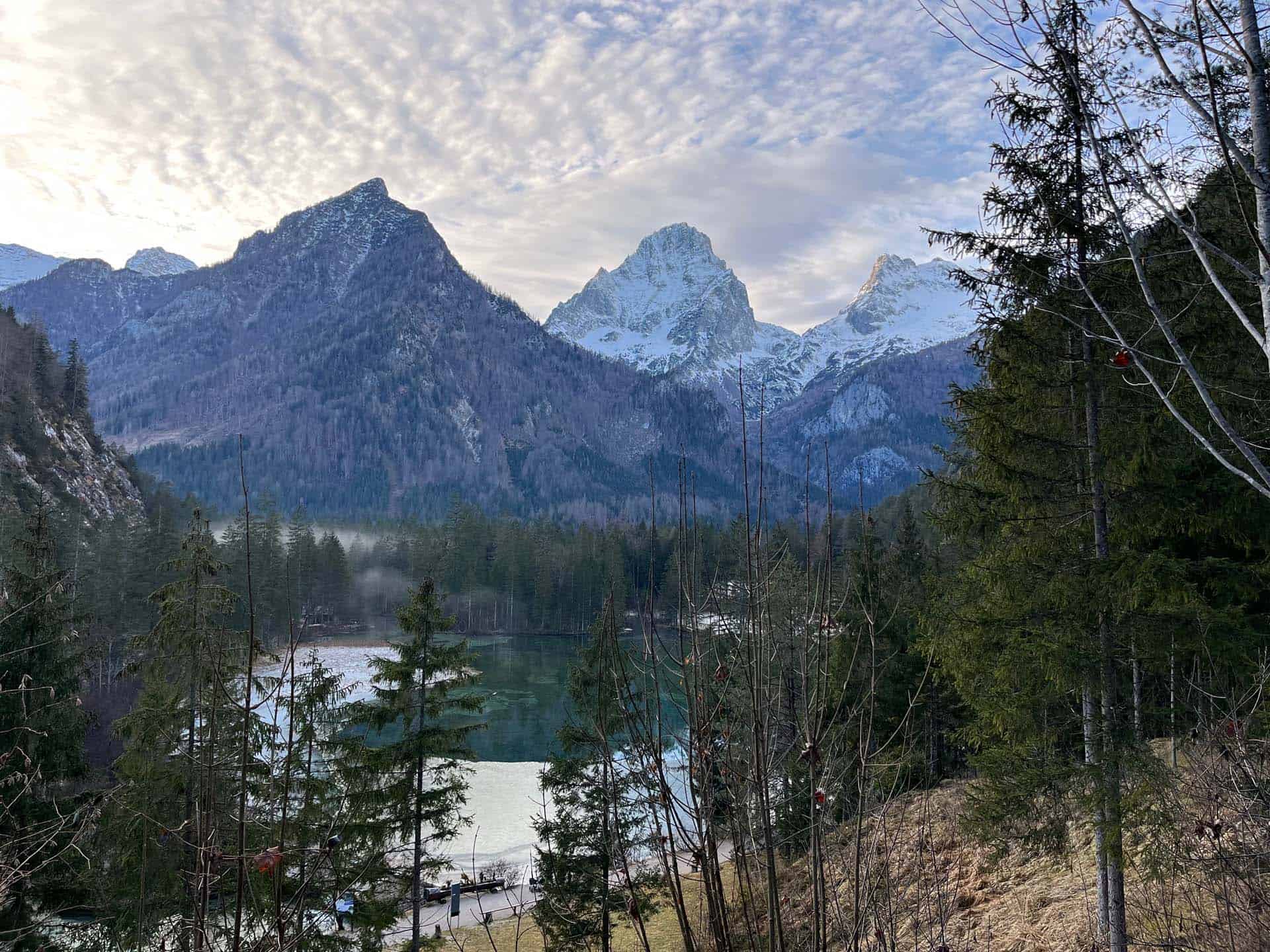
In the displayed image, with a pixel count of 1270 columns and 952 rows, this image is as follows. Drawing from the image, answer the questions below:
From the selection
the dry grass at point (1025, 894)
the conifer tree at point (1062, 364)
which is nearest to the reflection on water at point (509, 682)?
the dry grass at point (1025, 894)

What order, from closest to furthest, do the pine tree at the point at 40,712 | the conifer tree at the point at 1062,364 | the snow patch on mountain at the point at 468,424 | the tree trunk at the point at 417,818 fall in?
1. the conifer tree at the point at 1062,364
2. the pine tree at the point at 40,712
3. the tree trunk at the point at 417,818
4. the snow patch on mountain at the point at 468,424

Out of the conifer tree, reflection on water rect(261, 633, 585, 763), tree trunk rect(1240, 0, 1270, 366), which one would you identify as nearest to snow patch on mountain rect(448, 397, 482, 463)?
reflection on water rect(261, 633, 585, 763)

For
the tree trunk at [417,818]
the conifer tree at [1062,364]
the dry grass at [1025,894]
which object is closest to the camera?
the dry grass at [1025,894]

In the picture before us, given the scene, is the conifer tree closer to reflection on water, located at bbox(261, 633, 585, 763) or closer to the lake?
the lake

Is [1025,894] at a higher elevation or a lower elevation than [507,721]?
higher

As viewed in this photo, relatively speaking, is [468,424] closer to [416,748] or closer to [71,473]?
[71,473]

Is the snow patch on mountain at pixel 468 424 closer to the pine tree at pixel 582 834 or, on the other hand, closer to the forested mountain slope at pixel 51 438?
the forested mountain slope at pixel 51 438

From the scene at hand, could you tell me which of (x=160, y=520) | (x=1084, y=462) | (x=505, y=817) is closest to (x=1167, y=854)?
(x=1084, y=462)

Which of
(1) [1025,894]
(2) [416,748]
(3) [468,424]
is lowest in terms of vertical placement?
(1) [1025,894]

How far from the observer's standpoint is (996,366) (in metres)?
6.91

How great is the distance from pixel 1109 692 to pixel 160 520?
42.6 m

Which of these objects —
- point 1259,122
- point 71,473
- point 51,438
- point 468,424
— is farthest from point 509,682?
point 468,424

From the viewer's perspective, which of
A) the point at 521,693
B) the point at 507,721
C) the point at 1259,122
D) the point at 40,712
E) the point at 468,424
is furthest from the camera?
the point at 468,424

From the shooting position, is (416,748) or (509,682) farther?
(509,682)
